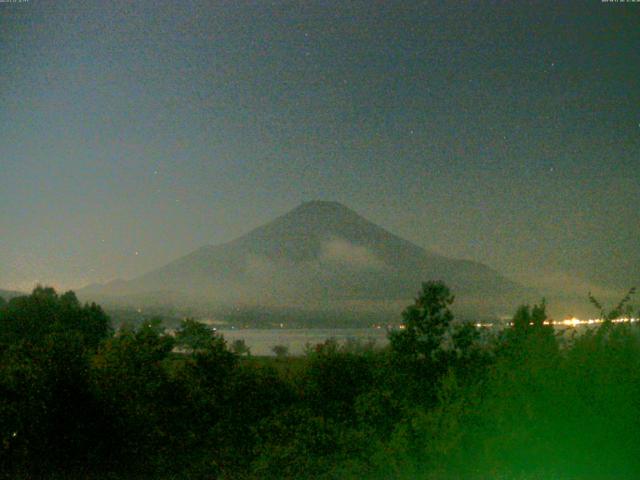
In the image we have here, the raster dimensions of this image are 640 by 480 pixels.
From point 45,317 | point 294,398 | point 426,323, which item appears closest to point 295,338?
point 45,317

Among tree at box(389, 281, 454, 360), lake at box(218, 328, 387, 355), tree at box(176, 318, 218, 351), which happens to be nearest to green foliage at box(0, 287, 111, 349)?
lake at box(218, 328, 387, 355)

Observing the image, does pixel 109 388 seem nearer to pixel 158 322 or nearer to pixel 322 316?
pixel 158 322

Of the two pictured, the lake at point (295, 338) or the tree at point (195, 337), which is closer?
the tree at point (195, 337)

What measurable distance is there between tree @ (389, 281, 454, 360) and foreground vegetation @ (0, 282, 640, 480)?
0.08ft

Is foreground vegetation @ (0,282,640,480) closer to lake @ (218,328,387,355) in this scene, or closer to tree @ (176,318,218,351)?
tree @ (176,318,218,351)

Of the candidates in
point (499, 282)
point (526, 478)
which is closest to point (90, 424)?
point (526, 478)

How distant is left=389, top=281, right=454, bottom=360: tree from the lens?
13445mm

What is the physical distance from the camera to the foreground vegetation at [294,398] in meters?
7.77

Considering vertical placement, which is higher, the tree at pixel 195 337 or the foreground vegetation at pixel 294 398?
the tree at pixel 195 337

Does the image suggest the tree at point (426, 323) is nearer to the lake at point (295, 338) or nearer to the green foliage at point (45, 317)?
the lake at point (295, 338)

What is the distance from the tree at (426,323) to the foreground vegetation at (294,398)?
0.08ft

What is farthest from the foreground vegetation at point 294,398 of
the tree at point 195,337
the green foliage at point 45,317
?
the green foliage at point 45,317

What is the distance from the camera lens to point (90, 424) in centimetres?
1275

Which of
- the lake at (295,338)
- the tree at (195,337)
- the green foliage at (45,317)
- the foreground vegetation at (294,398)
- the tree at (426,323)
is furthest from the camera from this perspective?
the green foliage at (45,317)
